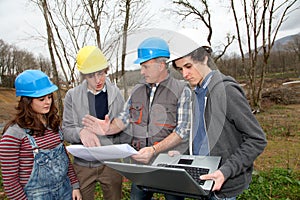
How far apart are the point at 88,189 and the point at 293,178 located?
3.04 meters

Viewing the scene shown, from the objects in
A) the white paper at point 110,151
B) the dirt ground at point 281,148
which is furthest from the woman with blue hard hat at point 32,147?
the dirt ground at point 281,148

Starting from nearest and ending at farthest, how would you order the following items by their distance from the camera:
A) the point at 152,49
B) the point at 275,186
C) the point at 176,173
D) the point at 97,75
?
1. the point at 176,173
2. the point at 152,49
3. the point at 97,75
4. the point at 275,186

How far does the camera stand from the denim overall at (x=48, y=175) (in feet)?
5.19

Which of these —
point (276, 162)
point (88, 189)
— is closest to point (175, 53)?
point (88, 189)

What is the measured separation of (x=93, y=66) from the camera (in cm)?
138

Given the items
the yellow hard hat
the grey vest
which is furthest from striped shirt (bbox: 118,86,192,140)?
the yellow hard hat

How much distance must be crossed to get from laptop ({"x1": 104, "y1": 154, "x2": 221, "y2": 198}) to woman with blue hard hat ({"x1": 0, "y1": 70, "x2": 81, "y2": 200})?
64 centimetres

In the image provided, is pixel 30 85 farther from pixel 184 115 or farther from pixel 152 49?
pixel 184 115

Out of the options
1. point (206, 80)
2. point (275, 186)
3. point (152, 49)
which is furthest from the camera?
point (275, 186)

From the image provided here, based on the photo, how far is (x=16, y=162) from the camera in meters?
1.51

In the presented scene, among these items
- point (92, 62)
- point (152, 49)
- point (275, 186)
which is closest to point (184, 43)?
point (152, 49)

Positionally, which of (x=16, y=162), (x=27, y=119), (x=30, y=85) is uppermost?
(x=30, y=85)

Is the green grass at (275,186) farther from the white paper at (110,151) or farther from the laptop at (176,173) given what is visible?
the white paper at (110,151)

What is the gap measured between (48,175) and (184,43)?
4.05 feet
